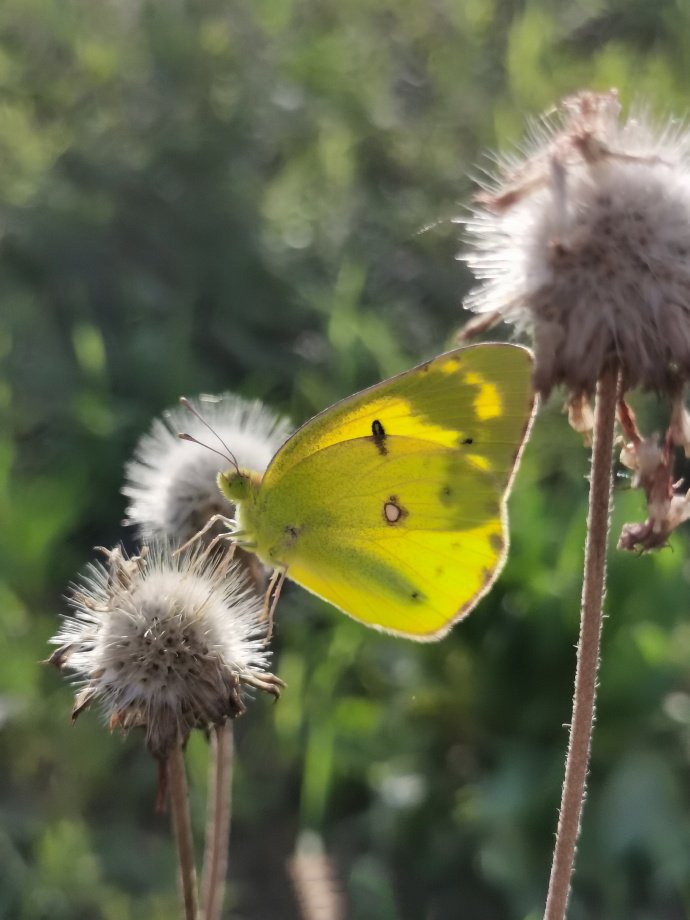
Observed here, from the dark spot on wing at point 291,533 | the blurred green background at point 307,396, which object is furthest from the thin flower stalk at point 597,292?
the dark spot on wing at point 291,533

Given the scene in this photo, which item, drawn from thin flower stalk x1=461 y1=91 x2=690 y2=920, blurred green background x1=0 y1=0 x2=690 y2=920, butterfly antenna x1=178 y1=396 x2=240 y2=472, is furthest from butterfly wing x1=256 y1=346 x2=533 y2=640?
thin flower stalk x1=461 y1=91 x2=690 y2=920

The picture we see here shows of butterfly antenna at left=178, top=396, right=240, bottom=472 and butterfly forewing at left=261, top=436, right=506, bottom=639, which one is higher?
butterfly antenna at left=178, top=396, right=240, bottom=472

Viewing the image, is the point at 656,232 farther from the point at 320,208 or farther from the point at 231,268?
the point at 320,208

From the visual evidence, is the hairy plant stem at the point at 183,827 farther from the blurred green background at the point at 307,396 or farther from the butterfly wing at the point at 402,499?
the blurred green background at the point at 307,396

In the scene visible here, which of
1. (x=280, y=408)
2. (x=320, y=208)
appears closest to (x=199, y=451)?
(x=280, y=408)

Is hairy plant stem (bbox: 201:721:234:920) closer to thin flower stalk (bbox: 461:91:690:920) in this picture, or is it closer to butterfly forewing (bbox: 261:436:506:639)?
butterfly forewing (bbox: 261:436:506:639)

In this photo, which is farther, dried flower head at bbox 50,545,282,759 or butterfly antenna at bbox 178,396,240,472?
butterfly antenna at bbox 178,396,240,472
